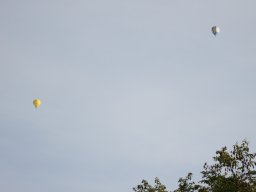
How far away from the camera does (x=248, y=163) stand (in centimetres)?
4059

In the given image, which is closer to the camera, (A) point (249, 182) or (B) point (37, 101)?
(A) point (249, 182)

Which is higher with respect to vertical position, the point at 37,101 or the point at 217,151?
the point at 37,101

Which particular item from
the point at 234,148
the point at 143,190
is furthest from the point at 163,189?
the point at 234,148

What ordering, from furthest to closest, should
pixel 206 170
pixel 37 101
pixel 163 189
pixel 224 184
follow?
pixel 37 101
pixel 163 189
pixel 206 170
pixel 224 184

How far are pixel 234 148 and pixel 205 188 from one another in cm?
446

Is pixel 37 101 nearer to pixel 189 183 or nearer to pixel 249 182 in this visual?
pixel 189 183

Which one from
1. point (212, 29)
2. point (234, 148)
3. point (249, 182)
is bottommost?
point (249, 182)

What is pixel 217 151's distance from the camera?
1647 inches

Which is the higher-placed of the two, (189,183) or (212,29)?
(212,29)

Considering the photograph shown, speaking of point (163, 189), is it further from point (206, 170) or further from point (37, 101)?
point (37, 101)

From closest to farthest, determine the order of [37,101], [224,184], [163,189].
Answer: [224,184]
[163,189]
[37,101]

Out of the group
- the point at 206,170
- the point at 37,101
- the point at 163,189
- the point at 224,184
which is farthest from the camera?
the point at 37,101

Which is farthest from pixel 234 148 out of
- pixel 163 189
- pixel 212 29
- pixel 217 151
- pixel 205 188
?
pixel 212 29

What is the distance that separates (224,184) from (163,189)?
24.9 ft
